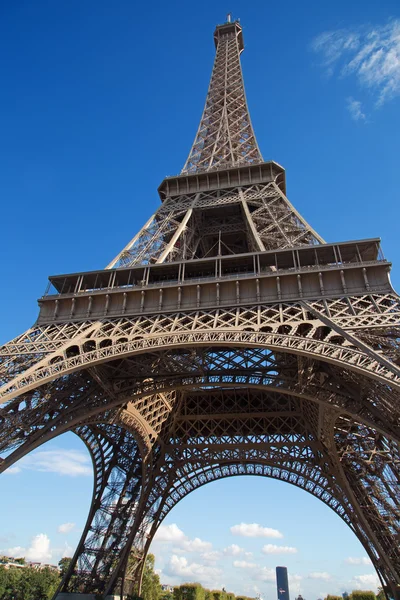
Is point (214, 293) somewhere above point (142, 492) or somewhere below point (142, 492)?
above

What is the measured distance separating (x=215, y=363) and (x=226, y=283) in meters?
3.85

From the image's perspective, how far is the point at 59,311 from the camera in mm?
19328

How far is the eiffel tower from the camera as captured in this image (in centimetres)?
1529

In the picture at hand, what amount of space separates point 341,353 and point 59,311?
12152mm

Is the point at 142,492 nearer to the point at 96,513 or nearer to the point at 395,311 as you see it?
the point at 96,513

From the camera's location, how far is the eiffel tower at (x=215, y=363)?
15.3 meters

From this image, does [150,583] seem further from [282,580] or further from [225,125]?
[282,580]

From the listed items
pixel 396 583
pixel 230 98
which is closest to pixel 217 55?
pixel 230 98

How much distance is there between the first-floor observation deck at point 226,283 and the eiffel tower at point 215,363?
0.07 meters

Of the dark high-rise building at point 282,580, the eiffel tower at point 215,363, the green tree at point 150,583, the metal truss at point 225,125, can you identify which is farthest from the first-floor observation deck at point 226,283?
the dark high-rise building at point 282,580

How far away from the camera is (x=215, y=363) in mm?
19375

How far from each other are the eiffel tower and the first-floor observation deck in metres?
0.07

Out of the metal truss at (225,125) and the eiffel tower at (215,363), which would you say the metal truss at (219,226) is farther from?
the metal truss at (225,125)

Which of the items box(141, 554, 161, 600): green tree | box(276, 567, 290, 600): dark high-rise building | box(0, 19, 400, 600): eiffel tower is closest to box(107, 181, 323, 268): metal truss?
box(0, 19, 400, 600): eiffel tower
